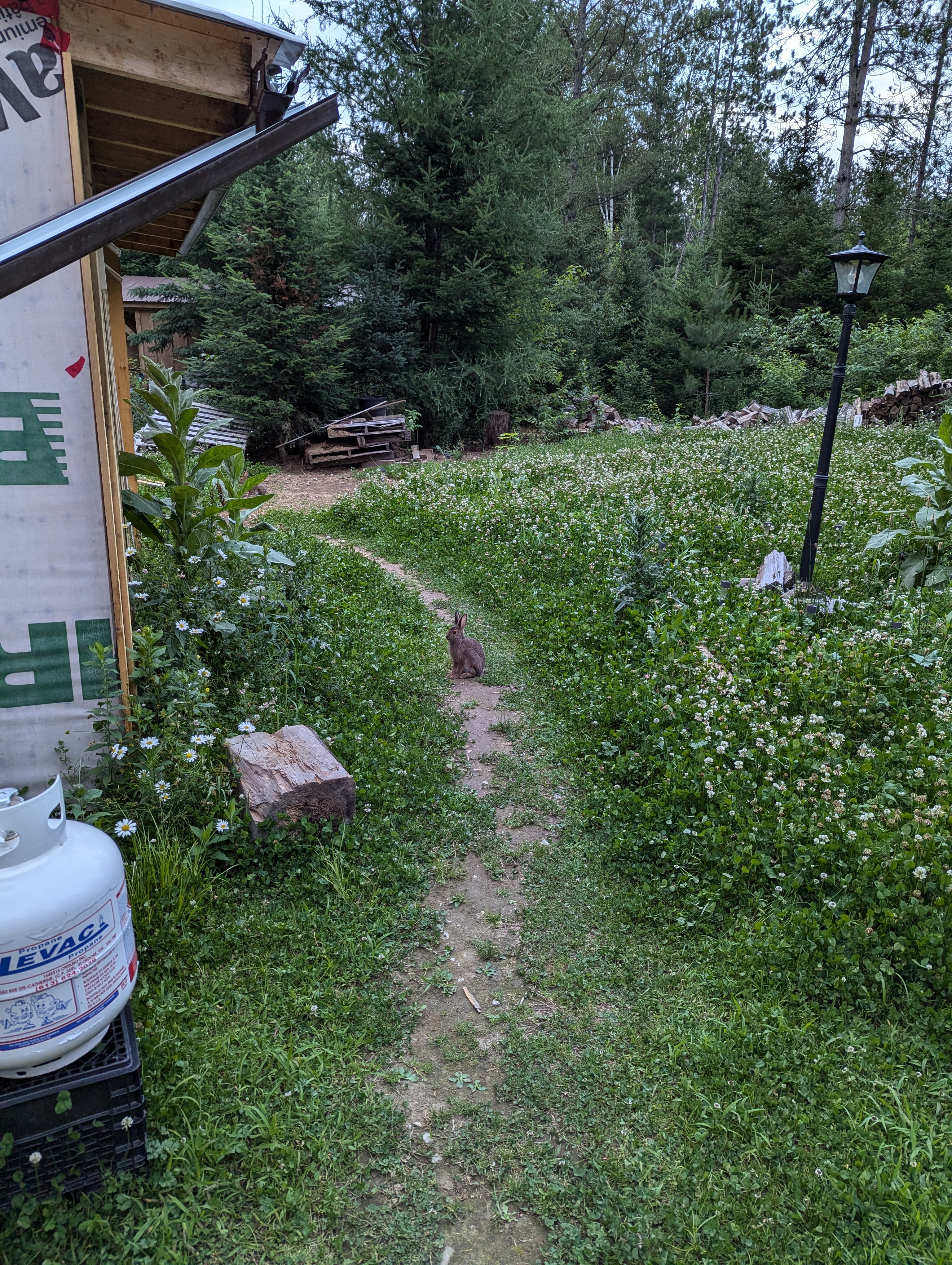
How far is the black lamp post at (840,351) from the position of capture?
632cm

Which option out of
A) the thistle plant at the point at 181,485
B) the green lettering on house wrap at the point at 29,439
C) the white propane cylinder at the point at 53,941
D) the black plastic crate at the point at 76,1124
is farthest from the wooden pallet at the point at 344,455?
the black plastic crate at the point at 76,1124

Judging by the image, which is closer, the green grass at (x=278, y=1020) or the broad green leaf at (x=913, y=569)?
the green grass at (x=278, y=1020)

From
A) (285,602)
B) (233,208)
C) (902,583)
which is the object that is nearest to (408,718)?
(285,602)

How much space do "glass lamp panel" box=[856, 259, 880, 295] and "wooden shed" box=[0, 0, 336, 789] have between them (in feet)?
16.4

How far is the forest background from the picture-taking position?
1521 centimetres

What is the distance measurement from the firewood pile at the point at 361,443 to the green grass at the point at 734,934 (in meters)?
9.56

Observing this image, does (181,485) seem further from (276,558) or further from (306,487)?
(306,487)

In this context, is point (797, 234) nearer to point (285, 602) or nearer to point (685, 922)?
point (285, 602)

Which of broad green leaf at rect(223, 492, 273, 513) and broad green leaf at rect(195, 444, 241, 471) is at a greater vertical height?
broad green leaf at rect(195, 444, 241, 471)

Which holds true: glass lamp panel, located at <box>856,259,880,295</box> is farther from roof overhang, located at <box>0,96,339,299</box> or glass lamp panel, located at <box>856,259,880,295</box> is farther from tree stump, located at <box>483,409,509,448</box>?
tree stump, located at <box>483,409,509,448</box>

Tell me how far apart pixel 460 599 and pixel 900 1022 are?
5708mm

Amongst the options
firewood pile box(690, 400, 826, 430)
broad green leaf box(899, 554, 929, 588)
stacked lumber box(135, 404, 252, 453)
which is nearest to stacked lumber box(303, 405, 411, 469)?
stacked lumber box(135, 404, 252, 453)

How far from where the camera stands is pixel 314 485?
14273 mm

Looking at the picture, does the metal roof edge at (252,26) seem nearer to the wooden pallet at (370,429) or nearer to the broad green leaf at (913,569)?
the broad green leaf at (913,569)
